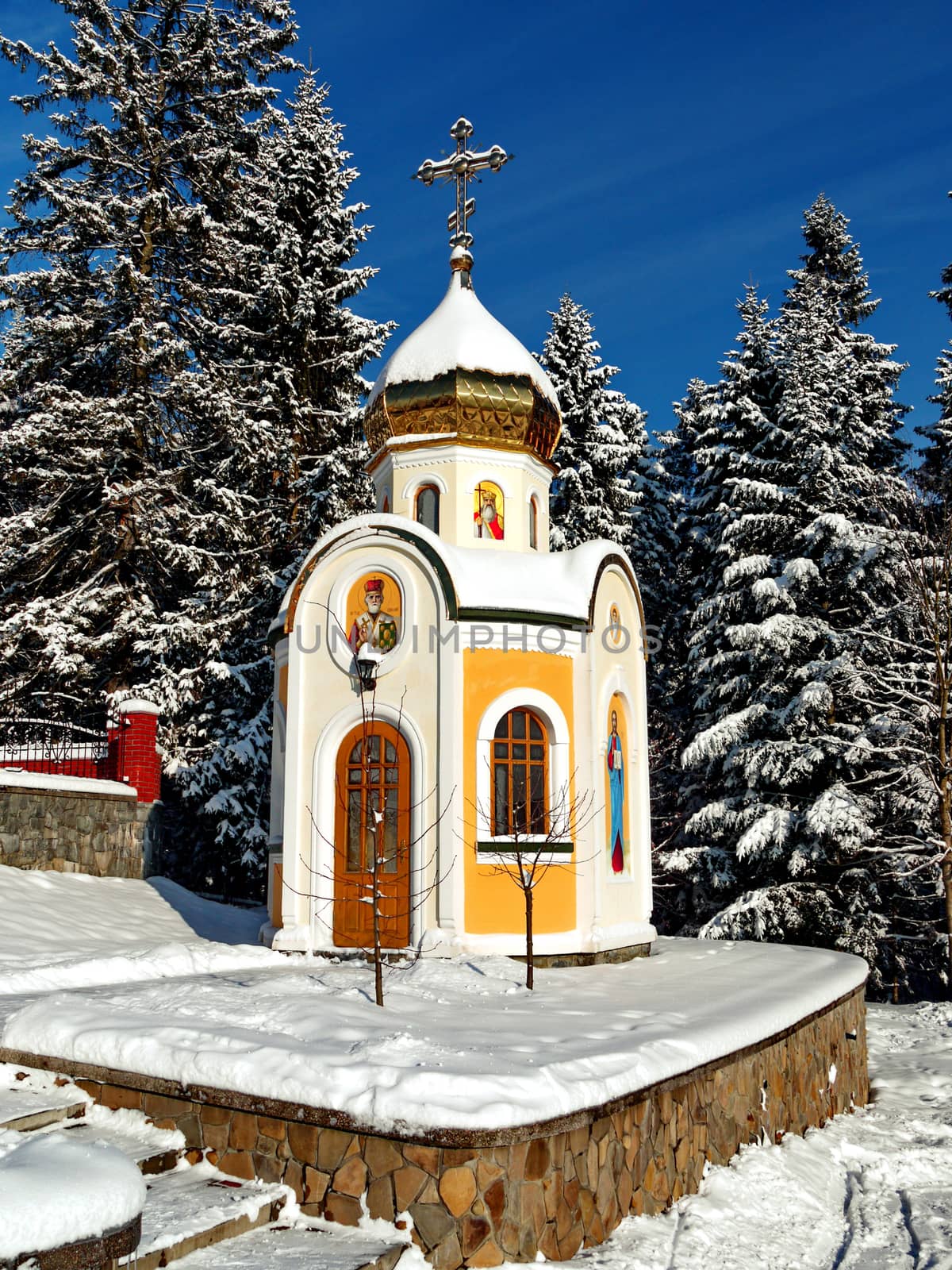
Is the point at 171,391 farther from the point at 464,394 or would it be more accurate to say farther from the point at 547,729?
the point at 547,729

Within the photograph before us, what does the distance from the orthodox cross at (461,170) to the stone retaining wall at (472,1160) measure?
12641 mm

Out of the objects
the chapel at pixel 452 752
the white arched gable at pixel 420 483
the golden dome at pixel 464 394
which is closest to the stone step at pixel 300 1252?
the chapel at pixel 452 752

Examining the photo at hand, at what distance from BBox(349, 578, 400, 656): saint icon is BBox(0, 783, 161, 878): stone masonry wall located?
20.8 feet

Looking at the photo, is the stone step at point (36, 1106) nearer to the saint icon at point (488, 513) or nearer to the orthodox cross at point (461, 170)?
the saint icon at point (488, 513)

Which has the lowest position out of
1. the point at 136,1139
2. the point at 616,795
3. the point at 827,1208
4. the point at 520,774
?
the point at 827,1208

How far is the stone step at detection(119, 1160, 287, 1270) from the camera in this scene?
4570 millimetres

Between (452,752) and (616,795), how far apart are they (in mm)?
2401

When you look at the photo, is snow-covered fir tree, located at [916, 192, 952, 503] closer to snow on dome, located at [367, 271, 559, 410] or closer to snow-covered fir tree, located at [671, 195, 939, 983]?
snow-covered fir tree, located at [671, 195, 939, 983]

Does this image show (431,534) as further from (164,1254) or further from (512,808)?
(164,1254)

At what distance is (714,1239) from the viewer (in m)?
5.89

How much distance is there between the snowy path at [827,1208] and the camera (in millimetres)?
5691

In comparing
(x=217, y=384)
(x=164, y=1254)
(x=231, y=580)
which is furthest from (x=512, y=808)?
(x=217, y=384)

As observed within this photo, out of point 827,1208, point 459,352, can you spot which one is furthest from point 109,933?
point 827,1208

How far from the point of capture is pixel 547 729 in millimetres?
11711
